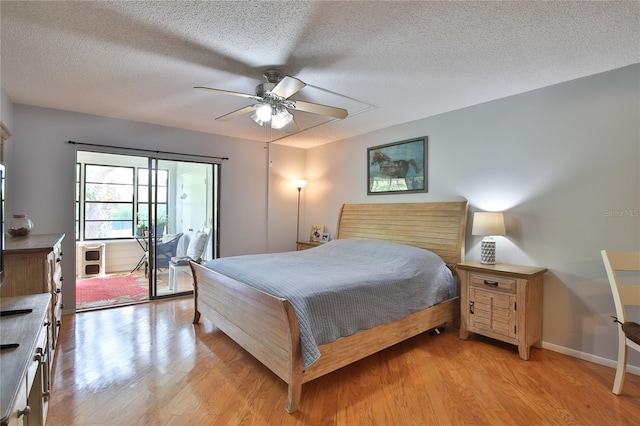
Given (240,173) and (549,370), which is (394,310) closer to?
(549,370)

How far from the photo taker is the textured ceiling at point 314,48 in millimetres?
1853

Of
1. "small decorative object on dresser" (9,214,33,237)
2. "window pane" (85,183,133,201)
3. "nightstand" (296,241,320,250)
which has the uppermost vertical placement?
"window pane" (85,183,133,201)

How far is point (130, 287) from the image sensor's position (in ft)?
16.6

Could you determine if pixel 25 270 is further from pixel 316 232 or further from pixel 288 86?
pixel 316 232

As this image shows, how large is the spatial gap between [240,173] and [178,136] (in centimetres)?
105

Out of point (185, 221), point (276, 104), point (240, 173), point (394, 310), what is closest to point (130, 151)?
point (185, 221)

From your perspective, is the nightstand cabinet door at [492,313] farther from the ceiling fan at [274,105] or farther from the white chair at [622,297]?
the ceiling fan at [274,105]

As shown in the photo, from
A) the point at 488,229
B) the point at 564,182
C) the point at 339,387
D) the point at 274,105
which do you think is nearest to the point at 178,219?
the point at 274,105

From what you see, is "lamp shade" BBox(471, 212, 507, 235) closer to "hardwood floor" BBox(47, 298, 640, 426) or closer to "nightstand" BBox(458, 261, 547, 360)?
"nightstand" BBox(458, 261, 547, 360)

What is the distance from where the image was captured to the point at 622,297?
226cm

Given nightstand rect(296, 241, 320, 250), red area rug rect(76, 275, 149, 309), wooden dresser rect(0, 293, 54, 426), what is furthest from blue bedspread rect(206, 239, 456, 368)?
red area rug rect(76, 275, 149, 309)

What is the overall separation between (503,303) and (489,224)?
73 centimetres

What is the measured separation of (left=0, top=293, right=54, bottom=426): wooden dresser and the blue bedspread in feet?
4.18

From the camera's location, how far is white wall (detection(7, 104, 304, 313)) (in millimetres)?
3578
